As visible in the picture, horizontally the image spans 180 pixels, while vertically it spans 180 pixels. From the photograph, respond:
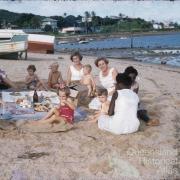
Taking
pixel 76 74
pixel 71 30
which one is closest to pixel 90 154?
pixel 76 74

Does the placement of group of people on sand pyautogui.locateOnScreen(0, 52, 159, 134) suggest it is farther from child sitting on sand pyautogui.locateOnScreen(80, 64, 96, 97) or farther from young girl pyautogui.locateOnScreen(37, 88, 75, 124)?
child sitting on sand pyautogui.locateOnScreen(80, 64, 96, 97)

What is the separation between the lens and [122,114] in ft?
23.8

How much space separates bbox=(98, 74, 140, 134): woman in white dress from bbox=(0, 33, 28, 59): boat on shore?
1547 centimetres

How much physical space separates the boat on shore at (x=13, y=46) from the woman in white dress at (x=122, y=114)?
15.5m

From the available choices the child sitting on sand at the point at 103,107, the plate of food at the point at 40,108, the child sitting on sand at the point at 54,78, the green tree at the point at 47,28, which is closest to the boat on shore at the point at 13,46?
the child sitting on sand at the point at 54,78

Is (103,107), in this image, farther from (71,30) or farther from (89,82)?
(71,30)

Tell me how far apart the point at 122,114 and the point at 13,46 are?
52.4 ft

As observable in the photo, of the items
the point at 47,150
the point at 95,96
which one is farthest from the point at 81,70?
the point at 47,150

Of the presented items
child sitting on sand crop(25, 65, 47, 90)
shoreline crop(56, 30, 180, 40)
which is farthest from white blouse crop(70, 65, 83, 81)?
shoreline crop(56, 30, 180, 40)

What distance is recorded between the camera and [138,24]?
180000 mm

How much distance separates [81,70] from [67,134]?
347 cm

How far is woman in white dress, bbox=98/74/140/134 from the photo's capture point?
728cm

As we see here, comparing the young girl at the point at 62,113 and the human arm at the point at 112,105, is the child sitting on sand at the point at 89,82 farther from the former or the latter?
the human arm at the point at 112,105

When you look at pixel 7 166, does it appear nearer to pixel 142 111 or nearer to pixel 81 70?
pixel 142 111
